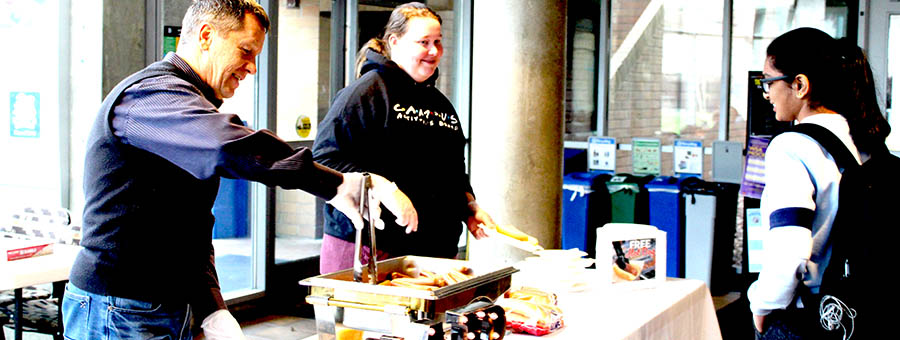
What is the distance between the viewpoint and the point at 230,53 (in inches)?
78.7

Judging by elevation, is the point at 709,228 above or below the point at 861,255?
below

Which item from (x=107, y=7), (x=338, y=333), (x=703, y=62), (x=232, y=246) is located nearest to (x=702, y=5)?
(x=703, y=62)

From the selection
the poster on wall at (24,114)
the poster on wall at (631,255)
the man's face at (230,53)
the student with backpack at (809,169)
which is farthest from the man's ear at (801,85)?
Answer: the poster on wall at (24,114)

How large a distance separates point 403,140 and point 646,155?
4.78 meters

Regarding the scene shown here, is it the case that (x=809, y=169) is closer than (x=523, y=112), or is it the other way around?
(x=809, y=169)

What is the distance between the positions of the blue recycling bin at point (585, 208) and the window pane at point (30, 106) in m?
3.80

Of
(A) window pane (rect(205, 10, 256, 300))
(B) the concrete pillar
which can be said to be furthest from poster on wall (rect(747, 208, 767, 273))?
(A) window pane (rect(205, 10, 256, 300))

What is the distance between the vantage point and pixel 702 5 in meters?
7.89

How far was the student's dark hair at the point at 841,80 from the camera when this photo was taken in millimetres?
2389

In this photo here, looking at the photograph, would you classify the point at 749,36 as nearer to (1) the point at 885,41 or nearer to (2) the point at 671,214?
(1) the point at 885,41

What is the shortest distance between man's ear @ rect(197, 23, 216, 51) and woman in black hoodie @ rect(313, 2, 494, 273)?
3.03ft

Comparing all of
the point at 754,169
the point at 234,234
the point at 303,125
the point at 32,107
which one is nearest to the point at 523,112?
the point at 303,125

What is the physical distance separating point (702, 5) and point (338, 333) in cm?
658

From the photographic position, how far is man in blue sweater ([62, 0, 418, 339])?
70.1 inches
